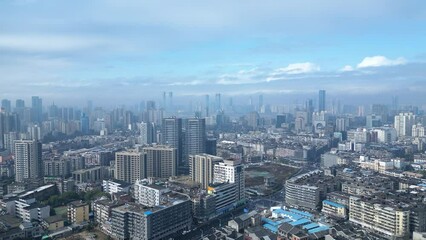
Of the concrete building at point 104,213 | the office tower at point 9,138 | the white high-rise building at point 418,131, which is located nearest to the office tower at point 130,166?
the concrete building at point 104,213

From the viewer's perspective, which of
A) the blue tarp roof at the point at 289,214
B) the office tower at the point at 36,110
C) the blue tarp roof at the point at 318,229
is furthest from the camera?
the office tower at the point at 36,110

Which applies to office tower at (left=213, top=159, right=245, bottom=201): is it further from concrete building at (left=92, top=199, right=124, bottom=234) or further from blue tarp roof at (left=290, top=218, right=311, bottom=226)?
concrete building at (left=92, top=199, right=124, bottom=234)

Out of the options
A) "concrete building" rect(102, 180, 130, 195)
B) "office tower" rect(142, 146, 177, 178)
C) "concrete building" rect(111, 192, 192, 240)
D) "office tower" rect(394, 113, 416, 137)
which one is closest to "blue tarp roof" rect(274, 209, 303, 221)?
"concrete building" rect(111, 192, 192, 240)

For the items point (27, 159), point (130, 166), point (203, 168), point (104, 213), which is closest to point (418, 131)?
point (203, 168)

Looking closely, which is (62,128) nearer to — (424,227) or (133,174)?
(133,174)

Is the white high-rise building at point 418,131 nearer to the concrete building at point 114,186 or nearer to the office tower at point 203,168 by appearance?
the office tower at point 203,168

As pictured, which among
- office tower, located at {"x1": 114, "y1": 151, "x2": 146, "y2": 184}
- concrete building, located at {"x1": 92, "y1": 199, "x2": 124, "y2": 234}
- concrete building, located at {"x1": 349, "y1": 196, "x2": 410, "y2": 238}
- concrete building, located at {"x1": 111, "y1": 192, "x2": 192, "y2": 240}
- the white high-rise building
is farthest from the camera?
the white high-rise building
